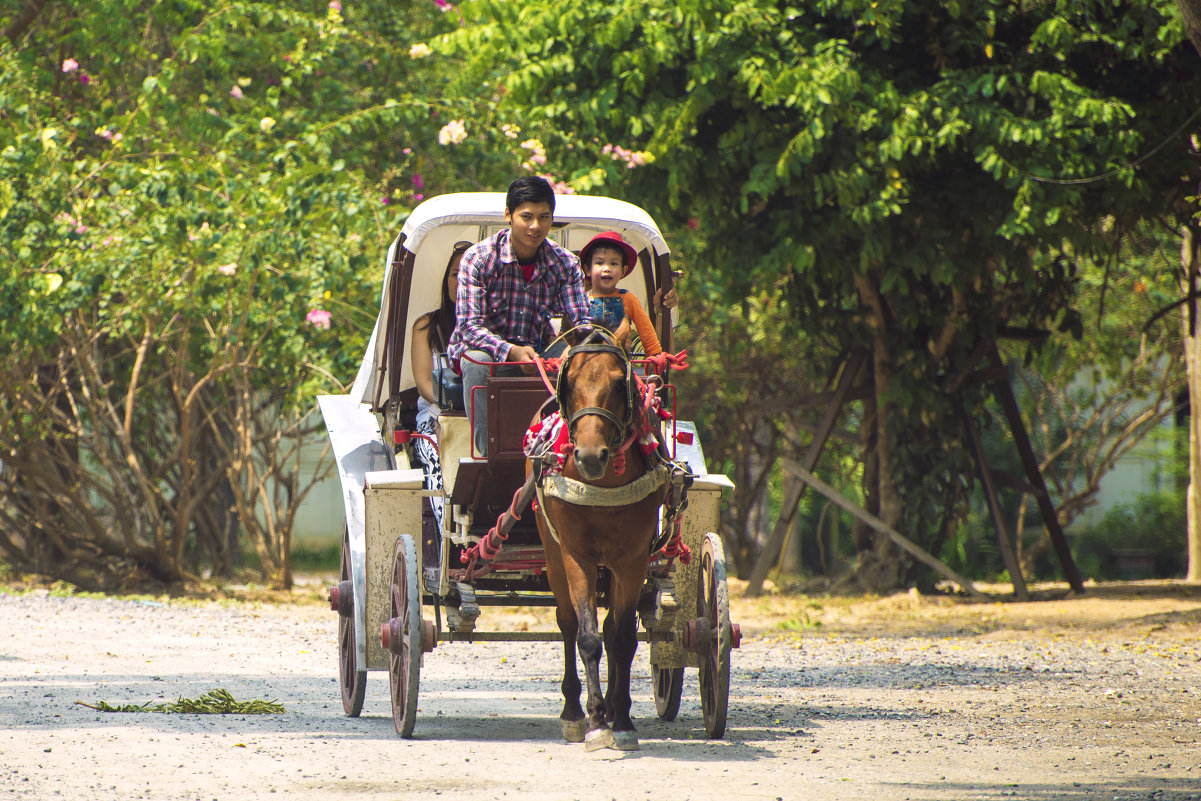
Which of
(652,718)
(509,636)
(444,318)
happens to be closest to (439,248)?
(444,318)

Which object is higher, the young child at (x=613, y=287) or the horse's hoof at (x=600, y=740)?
the young child at (x=613, y=287)

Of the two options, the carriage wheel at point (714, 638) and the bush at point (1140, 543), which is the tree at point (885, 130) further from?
the bush at point (1140, 543)

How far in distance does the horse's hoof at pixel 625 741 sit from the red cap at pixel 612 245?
6.94 ft

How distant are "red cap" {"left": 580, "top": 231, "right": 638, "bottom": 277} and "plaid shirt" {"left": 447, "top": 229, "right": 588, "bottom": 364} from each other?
145 millimetres

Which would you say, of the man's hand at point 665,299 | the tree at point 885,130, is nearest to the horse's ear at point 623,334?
the man's hand at point 665,299

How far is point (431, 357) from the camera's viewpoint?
727cm

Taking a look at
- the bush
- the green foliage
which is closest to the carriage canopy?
the green foliage

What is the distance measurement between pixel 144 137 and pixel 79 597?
14.7 ft

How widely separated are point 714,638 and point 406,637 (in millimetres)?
1365

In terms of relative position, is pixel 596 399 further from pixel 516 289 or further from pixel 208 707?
pixel 208 707

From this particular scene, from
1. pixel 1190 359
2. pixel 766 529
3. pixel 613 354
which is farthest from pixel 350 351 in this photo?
pixel 766 529

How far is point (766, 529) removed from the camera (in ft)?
70.8

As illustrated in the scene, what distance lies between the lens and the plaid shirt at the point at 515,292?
20.9 ft

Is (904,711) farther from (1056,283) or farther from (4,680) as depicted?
(1056,283)
